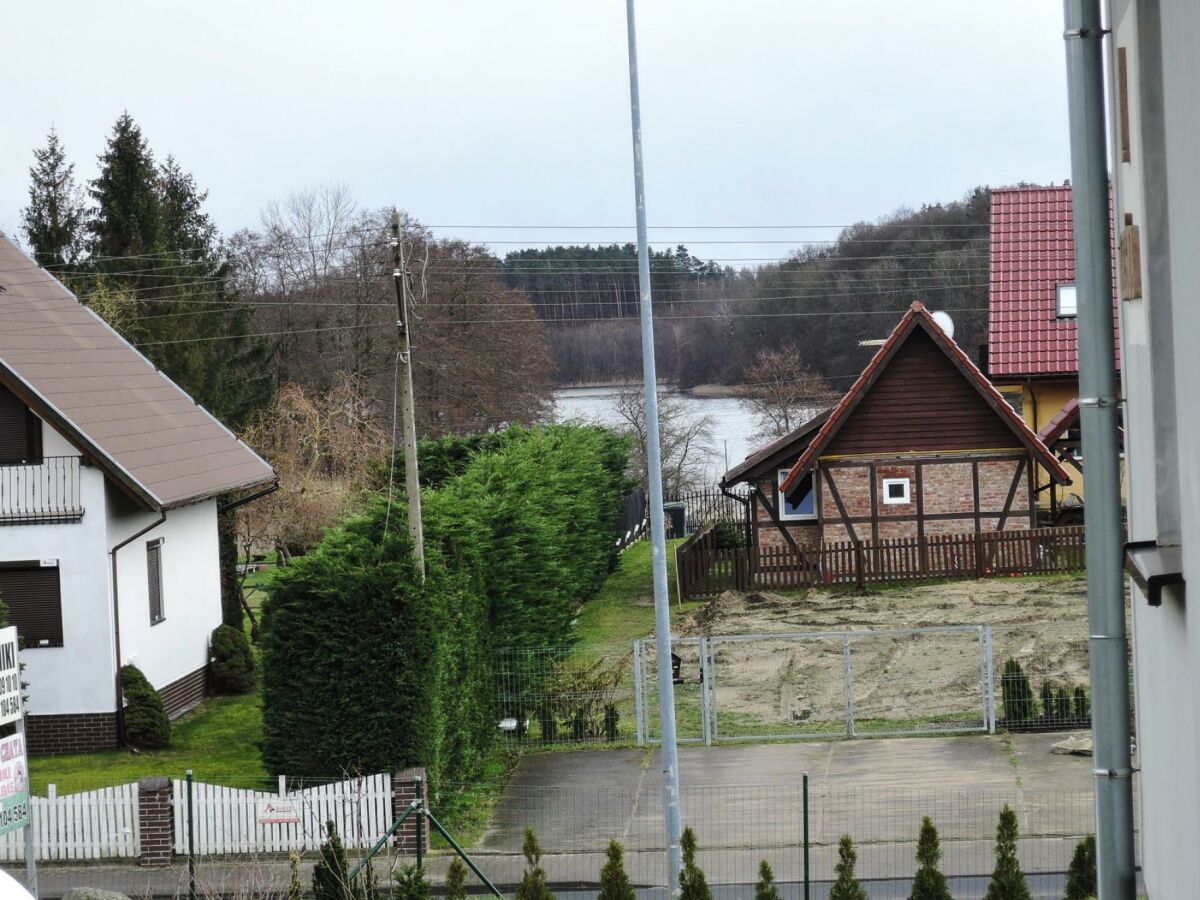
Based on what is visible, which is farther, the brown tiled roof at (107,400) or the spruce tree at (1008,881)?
the brown tiled roof at (107,400)

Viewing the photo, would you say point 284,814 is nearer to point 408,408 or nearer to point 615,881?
point 615,881

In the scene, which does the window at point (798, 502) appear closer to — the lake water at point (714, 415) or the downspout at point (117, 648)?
the lake water at point (714, 415)

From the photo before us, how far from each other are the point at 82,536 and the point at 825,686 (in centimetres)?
1077

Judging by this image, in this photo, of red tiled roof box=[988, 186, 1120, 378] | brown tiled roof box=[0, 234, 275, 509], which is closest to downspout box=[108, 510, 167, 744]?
brown tiled roof box=[0, 234, 275, 509]

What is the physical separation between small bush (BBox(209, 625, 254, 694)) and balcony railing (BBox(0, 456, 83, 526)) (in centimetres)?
480

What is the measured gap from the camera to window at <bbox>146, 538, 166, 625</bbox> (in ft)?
72.5

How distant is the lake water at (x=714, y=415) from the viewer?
4700 cm

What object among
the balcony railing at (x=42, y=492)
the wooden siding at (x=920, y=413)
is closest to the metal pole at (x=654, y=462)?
the balcony railing at (x=42, y=492)

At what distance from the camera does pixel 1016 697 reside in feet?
60.5

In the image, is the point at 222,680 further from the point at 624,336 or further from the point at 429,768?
the point at 624,336

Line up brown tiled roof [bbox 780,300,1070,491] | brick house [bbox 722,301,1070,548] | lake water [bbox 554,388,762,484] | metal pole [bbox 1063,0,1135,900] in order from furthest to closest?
1. lake water [bbox 554,388,762,484]
2. brick house [bbox 722,301,1070,548]
3. brown tiled roof [bbox 780,300,1070,491]
4. metal pole [bbox 1063,0,1135,900]

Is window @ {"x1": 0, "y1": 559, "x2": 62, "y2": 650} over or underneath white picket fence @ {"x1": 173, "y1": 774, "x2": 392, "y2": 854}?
over

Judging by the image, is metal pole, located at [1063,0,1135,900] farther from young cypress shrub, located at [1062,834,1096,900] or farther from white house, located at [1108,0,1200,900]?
young cypress shrub, located at [1062,834,1096,900]

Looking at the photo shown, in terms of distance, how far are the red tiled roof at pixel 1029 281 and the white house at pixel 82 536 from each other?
66.8 feet
